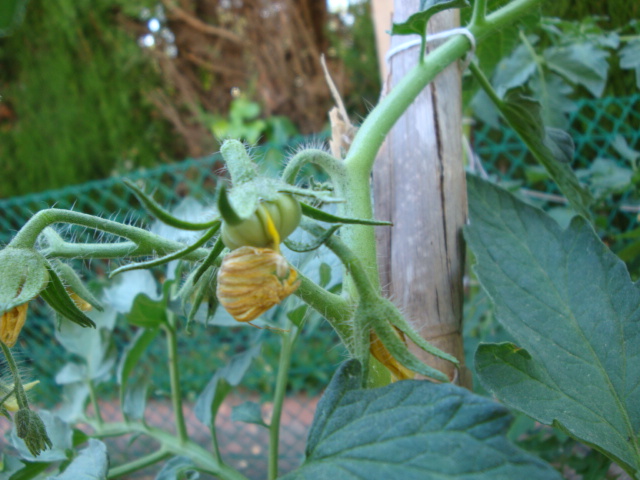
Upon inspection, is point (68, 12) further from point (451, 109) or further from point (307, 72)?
point (451, 109)

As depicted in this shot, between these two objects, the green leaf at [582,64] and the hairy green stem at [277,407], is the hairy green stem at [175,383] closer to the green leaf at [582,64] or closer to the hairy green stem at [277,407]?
the hairy green stem at [277,407]

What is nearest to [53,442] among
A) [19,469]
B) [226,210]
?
[19,469]

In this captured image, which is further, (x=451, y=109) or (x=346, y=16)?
(x=346, y=16)

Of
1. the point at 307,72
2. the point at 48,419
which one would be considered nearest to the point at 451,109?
the point at 48,419

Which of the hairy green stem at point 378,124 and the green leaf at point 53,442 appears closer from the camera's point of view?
the hairy green stem at point 378,124

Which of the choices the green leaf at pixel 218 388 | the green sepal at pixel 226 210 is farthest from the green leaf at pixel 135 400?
the green sepal at pixel 226 210

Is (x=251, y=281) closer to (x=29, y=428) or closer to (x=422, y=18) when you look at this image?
(x=29, y=428)

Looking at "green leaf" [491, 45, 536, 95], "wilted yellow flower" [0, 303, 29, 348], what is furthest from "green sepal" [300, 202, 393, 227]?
"green leaf" [491, 45, 536, 95]
